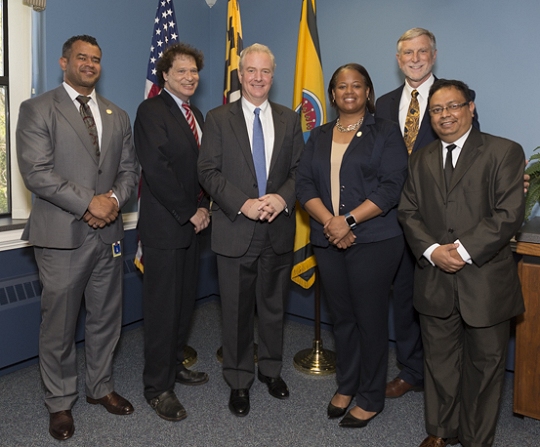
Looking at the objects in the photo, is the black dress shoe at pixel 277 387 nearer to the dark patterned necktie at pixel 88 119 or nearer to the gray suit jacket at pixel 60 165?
the gray suit jacket at pixel 60 165

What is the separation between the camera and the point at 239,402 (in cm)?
264

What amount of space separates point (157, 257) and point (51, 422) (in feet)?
3.03

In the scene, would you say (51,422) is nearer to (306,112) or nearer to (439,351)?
(439,351)

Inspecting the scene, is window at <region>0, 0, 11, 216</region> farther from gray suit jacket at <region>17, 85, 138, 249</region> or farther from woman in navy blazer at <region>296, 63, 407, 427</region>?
woman in navy blazer at <region>296, 63, 407, 427</region>

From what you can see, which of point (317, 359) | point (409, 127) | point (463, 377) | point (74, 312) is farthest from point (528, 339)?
point (74, 312)

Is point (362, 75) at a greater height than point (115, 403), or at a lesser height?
greater

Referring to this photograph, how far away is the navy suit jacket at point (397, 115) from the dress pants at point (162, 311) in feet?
3.97

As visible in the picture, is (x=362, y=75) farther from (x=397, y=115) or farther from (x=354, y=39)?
(x=354, y=39)

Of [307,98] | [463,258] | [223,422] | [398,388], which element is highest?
[307,98]

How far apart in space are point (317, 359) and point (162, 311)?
1107 millimetres

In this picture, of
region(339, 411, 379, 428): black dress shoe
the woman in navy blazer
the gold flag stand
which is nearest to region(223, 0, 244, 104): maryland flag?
the woman in navy blazer

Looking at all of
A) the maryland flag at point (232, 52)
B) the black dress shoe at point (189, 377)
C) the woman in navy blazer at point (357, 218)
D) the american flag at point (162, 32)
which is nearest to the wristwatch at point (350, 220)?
the woman in navy blazer at point (357, 218)

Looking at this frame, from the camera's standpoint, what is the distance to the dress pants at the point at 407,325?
2707 mm

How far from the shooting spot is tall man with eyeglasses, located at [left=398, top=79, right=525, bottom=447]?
1999 millimetres
